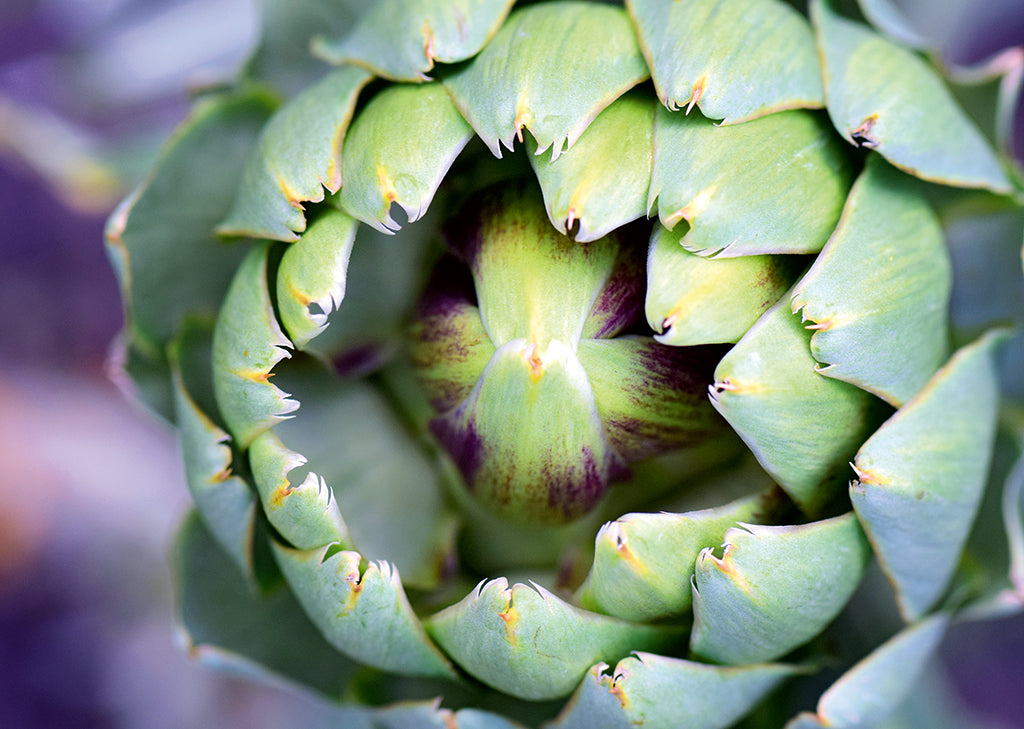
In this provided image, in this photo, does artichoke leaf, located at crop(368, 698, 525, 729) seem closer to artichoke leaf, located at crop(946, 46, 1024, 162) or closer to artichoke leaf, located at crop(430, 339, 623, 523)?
artichoke leaf, located at crop(430, 339, 623, 523)

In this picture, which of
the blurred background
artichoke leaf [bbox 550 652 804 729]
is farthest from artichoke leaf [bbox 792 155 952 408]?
the blurred background

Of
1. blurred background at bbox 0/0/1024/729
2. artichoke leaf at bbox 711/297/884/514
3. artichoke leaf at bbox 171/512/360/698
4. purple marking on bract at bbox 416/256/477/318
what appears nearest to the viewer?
artichoke leaf at bbox 711/297/884/514

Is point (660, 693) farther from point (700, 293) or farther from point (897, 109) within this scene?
point (897, 109)

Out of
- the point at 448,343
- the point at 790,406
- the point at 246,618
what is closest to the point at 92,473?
the point at 246,618

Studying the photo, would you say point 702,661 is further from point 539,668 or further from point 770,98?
point 770,98

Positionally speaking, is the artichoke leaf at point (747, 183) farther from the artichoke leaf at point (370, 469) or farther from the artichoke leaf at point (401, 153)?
the artichoke leaf at point (370, 469)

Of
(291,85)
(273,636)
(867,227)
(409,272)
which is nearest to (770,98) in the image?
(867,227)
